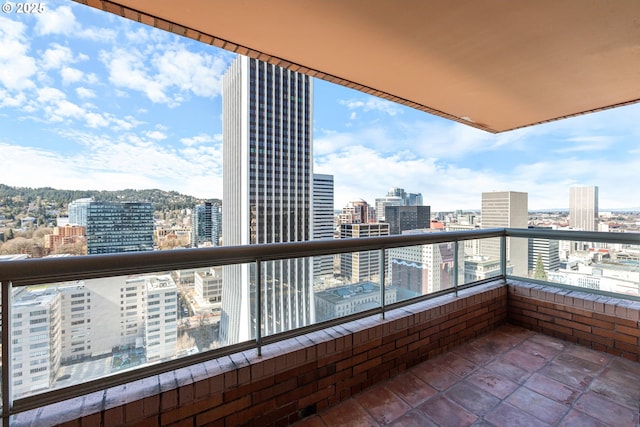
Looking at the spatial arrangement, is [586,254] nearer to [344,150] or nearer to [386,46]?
[386,46]

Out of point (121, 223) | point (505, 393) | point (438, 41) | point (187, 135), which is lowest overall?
point (505, 393)

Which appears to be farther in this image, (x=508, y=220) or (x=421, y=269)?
(x=508, y=220)

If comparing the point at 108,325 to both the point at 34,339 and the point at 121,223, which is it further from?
the point at 121,223

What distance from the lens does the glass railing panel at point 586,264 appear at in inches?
110

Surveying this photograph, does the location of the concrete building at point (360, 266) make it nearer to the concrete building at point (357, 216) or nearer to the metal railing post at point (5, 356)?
the metal railing post at point (5, 356)

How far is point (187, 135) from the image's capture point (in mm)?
32188

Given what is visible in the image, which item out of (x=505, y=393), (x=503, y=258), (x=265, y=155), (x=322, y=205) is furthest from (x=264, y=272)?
(x=265, y=155)

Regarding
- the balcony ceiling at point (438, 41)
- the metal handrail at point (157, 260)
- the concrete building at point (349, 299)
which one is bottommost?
the concrete building at point (349, 299)

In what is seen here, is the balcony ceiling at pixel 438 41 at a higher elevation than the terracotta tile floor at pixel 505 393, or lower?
higher

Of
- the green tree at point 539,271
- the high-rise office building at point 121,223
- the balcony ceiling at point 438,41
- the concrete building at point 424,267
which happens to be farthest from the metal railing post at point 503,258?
the high-rise office building at point 121,223

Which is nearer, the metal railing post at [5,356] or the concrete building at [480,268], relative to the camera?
the metal railing post at [5,356]

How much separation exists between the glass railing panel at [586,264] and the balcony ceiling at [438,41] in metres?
1.66

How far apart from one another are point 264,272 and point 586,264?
11.4 ft

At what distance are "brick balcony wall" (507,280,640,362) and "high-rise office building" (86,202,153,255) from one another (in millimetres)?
5529
